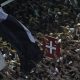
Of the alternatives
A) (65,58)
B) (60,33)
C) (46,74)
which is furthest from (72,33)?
(46,74)

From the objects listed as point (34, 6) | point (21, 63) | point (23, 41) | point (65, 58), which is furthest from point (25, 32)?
point (34, 6)

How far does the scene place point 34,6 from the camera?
4992 mm

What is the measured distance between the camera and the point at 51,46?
3943 mm

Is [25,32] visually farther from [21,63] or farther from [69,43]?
[69,43]

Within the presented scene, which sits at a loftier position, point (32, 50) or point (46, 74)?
point (32, 50)

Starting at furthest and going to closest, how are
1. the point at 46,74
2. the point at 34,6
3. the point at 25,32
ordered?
the point at 34,6 → the point at 46,74 → the point at 25,32

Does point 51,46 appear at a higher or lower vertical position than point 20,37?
lower

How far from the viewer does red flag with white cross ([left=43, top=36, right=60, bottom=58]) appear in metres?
3.91

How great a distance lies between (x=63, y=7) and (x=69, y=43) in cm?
76

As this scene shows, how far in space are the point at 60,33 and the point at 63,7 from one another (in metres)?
0.61

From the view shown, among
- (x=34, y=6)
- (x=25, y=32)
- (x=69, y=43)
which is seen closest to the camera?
(x=25, y=32)

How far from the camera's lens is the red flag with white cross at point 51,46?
12.8 ft

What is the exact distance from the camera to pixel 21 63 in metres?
4.04

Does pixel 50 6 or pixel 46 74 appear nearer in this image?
pixel 46 74
